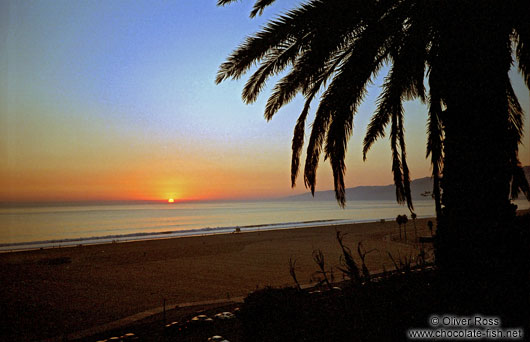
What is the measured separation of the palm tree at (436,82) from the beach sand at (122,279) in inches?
160

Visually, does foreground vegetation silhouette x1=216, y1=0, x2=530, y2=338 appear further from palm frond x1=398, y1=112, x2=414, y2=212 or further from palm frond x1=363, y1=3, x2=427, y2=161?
palm frond x1=398, y1=112, x2=414, y2=212

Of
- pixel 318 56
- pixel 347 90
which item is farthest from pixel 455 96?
pixel 318 56

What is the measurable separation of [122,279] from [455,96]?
10115 millimetres

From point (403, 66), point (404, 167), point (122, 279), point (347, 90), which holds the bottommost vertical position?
point (122, 279)

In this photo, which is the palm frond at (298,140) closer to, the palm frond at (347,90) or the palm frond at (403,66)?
the palm frond at (347,90)

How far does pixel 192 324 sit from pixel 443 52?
205 inches

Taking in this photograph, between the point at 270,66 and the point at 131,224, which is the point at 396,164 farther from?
the point at 131,224

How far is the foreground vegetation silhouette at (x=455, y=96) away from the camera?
10.8 feet

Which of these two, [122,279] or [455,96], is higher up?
[455,96]

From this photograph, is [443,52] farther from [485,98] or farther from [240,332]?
[240,332]

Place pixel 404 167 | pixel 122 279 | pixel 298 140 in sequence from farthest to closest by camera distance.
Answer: pixel 122 279, pixel 404 167, pixel 298 140

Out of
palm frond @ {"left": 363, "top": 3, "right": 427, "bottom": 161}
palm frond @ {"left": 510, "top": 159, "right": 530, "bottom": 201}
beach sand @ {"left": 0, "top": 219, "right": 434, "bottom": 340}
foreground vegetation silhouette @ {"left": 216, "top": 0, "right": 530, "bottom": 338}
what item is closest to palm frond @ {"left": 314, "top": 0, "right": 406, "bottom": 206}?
foreground vegetation silhouette @ {"left": 216, "top": 0, "right": 530, "bottom": 338}

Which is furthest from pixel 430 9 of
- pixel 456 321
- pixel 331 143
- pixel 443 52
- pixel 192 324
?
pixel 192 324

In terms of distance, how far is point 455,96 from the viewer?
3.75 meters
